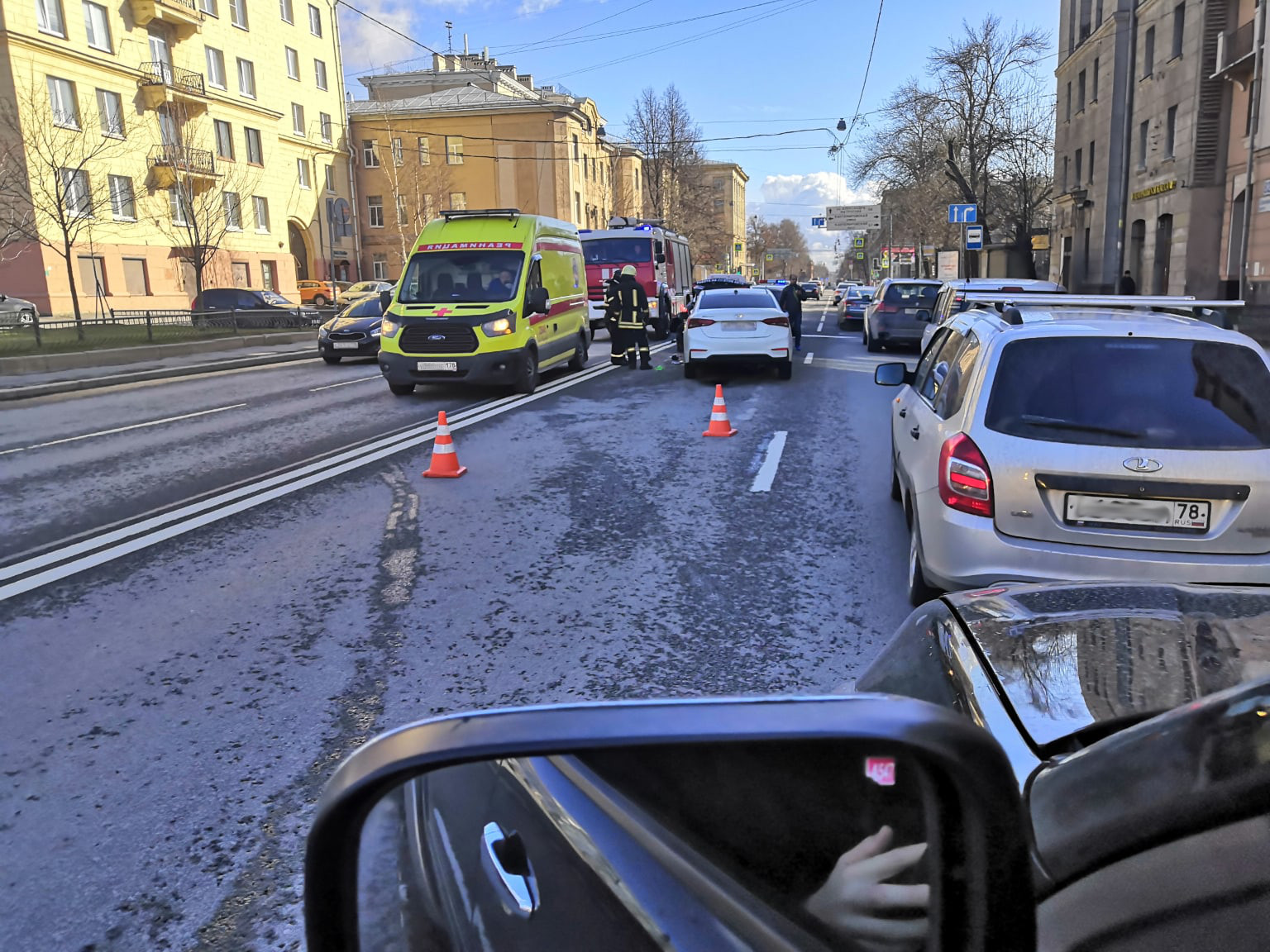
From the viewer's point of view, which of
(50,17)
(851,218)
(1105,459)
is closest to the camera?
(1105,459)

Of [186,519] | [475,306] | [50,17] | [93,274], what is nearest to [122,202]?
[93,274]

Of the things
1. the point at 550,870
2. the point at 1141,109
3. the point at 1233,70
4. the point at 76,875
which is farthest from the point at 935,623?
→ the point at 1141,109

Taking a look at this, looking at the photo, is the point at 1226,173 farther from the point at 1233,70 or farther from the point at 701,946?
the point at 701,946

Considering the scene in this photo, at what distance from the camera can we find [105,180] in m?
35.9

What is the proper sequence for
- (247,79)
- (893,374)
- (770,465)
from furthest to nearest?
(247,79) < (770,465) < (893,374)

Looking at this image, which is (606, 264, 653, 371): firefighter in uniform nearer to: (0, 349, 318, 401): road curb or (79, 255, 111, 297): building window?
(0, 349, 318, 401): road curb

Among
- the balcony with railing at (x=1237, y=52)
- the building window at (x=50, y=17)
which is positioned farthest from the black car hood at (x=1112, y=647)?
the building window at (x=50, y=17)

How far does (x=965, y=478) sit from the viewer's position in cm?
439

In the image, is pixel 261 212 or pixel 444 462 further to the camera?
pixel 261 212

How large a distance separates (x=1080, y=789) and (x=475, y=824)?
85cm

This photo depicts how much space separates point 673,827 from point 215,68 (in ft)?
167

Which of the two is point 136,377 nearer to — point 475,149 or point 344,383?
point 344,383

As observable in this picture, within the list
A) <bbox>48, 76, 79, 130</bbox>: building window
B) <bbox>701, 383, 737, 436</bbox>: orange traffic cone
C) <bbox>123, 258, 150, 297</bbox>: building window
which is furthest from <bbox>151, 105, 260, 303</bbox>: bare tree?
<bbox>701, 383, 737, 436</bbox>: orange traffic cone

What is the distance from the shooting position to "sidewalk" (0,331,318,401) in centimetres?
1661
